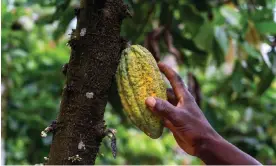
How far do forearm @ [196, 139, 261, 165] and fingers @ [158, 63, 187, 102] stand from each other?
162 millimetres

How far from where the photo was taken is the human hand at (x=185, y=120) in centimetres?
119

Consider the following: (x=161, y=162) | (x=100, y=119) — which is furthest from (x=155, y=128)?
(x=161, y=162)

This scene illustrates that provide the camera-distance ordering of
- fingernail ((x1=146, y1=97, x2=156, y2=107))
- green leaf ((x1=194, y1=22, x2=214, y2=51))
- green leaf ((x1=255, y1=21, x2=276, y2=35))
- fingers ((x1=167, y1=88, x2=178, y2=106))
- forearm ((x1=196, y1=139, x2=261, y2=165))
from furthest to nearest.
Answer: green leaf ((x1=194, y1=22, x2=214, y2=51))
green leaf ((x1=255, y1=21, x2=276, y2=35))
fingers ((x1=167, y1=88, x2=178, y2=106))
fingernail ((x1=146, y1=97, x2=156, y2=107))
forearm ((x1=196, y1=139, x2=261, y2=165))

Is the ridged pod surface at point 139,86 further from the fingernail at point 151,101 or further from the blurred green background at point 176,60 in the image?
the blurred green background at point 176,60

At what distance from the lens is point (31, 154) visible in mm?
3703

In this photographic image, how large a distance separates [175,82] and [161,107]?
14 centimetres

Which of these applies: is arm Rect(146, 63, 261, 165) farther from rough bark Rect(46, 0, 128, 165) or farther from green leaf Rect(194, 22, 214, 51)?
green leaf Rect(194, 22, 214, 51)

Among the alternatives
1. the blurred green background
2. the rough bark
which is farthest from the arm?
the blurred green background

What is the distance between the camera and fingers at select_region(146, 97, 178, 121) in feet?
4.02

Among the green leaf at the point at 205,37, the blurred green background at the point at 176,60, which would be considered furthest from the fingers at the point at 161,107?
the green leaf at the point at 205,37

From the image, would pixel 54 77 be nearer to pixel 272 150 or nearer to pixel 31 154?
pixel 31 154

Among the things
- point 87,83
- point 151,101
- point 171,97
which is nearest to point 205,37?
point 171,97

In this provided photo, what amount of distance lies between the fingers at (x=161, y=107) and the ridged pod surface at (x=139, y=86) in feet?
0.11

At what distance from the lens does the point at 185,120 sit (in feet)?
3.95
